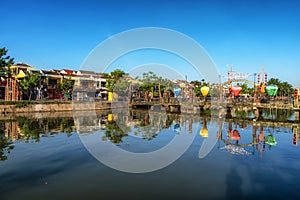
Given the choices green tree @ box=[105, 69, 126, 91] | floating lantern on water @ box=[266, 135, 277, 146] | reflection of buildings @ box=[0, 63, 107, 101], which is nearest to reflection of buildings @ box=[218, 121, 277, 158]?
floating lantern on water @ box=[266, 135, 277, 146]

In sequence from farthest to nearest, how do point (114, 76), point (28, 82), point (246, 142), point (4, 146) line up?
point (114, 76)
point (28, 82)
point (246, 142)
point (4, 146)

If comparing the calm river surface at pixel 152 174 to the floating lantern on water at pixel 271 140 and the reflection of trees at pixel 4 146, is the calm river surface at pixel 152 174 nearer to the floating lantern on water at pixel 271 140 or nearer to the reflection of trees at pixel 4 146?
the reflection of trees at pixel 4 146

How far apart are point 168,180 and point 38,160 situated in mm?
6372

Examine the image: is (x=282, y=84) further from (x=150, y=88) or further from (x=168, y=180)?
(x=168, y=180)

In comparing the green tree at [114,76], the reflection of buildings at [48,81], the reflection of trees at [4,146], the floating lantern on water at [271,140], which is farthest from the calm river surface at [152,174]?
the green tree at [114,76]

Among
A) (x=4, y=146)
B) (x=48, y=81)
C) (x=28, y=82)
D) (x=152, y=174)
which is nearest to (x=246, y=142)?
(x=152, y=174)

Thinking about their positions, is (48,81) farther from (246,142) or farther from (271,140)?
(271,140)

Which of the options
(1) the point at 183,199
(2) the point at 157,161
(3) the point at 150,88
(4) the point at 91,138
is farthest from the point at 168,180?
(3) the point at 150,88

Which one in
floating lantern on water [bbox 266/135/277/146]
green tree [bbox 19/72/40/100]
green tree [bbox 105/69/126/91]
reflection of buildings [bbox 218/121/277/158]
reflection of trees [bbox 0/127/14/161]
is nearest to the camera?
reflection of trees [bbox 0/127/14/161]

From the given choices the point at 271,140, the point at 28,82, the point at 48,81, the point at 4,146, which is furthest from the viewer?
the point at 48,81

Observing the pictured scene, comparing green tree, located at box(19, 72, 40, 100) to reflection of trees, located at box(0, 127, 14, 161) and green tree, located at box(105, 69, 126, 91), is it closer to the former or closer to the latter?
green tree, located at box(105, 69, 126, 91)

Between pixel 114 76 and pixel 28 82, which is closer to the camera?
pixel 28 82

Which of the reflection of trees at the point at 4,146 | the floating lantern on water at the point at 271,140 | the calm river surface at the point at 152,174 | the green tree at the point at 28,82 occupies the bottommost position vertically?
the calm river surface at the point at 152,174

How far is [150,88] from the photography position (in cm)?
5675
